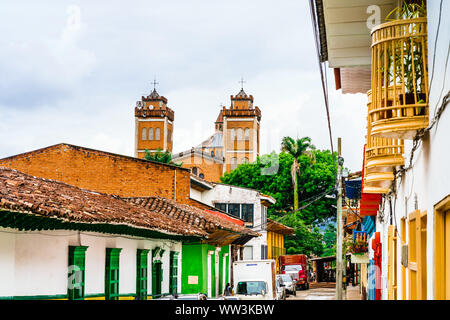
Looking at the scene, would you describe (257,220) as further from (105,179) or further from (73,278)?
(73,278)

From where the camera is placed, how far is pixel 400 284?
10.6 m

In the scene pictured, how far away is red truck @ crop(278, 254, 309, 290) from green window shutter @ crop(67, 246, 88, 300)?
35.0 meters

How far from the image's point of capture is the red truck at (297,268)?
4722 cm

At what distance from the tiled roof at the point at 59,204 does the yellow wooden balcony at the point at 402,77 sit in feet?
16.4

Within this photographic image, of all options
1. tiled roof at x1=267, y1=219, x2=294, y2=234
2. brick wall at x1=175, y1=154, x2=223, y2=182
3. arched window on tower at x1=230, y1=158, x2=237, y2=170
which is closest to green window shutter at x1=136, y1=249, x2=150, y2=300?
tiled roof at x1=267, y1=219, x2=294, y2=234

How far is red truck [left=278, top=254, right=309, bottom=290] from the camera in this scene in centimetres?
4722

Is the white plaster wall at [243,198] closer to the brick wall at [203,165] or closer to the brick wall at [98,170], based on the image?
the brick wall at [98,170]

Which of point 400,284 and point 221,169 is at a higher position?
point 221,169

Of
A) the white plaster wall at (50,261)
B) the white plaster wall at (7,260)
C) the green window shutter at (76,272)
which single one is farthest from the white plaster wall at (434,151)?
the green window shutter at (76,272)

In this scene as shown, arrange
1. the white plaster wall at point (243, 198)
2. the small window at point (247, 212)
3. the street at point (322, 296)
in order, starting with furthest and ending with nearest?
the small window at point (247, 212), the white plaster wall at point (243, 198), the street at point (322, 296)

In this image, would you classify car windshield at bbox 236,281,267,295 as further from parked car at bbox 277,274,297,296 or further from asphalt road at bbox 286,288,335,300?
parked car at bbox 277,274,297,296
